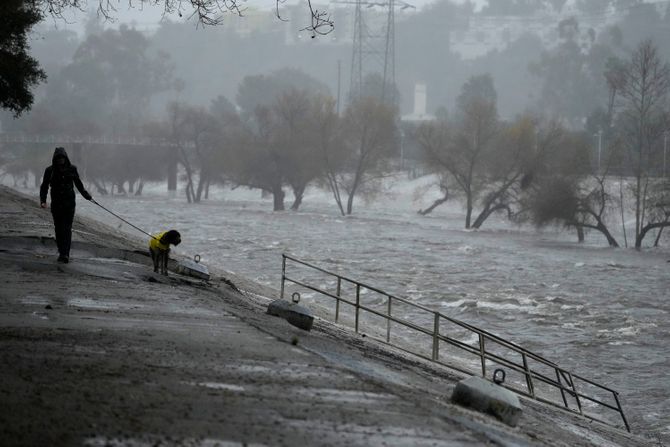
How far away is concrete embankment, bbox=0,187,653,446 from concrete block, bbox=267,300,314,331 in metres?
0.20

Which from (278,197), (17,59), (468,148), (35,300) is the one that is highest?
(17,59)

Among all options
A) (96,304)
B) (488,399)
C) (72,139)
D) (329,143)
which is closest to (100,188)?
(72,139)

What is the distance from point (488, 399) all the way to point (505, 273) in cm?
3390

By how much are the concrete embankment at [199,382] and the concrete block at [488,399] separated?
0.19 metres

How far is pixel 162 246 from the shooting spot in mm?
17219

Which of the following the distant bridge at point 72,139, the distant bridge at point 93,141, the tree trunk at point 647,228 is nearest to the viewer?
the tree trunk at point 647,228

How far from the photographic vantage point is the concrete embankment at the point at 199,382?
23.9 ft

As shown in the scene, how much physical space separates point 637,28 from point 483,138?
13196cm

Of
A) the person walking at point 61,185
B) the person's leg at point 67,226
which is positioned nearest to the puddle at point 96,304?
the person walking at point 61,185

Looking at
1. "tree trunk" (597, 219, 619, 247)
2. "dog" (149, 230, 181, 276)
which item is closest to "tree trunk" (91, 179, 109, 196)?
"tree trunk" (597, 219, 619, 247)

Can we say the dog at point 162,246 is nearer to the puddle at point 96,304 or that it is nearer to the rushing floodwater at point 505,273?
the puddle at point 96,304

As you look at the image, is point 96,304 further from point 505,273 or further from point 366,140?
point 366,140

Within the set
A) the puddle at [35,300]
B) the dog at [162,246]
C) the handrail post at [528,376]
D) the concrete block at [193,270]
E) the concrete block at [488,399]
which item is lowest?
the handrail post at [528,376]

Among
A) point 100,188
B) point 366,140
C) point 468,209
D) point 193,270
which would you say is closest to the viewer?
point 193,270
